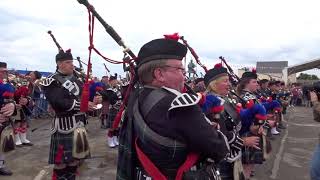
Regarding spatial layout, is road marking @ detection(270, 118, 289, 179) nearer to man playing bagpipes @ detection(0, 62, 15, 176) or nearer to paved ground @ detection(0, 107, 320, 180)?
paved ground @ detection(0, 107, 320, 180)

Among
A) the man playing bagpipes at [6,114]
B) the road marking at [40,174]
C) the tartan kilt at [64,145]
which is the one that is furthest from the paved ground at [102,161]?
the tartan kilt at [64,145]

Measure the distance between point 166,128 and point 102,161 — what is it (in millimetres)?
5616

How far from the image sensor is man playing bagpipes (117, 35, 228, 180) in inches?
86.7

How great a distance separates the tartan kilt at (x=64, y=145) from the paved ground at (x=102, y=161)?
1.30 meters

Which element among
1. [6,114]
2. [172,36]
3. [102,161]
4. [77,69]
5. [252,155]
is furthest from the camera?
[102,161]

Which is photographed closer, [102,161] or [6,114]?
[6,114]

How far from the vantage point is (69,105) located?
16.0ft

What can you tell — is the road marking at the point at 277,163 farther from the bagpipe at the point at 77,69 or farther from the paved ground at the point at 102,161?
the bagpipe at the point at 77,69

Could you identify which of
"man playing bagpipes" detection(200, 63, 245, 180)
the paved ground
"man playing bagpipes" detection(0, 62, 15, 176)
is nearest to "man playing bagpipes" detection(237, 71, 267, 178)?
"man playing bagpipes" detection(200, 63, 245, 180)

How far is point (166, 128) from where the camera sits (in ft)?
7.32

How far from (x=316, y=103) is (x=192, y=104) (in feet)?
9.32

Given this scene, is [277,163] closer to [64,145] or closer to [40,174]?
[40,174]

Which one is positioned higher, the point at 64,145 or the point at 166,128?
the point at 166,128

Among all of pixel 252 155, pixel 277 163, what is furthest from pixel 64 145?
pixel 277 163
